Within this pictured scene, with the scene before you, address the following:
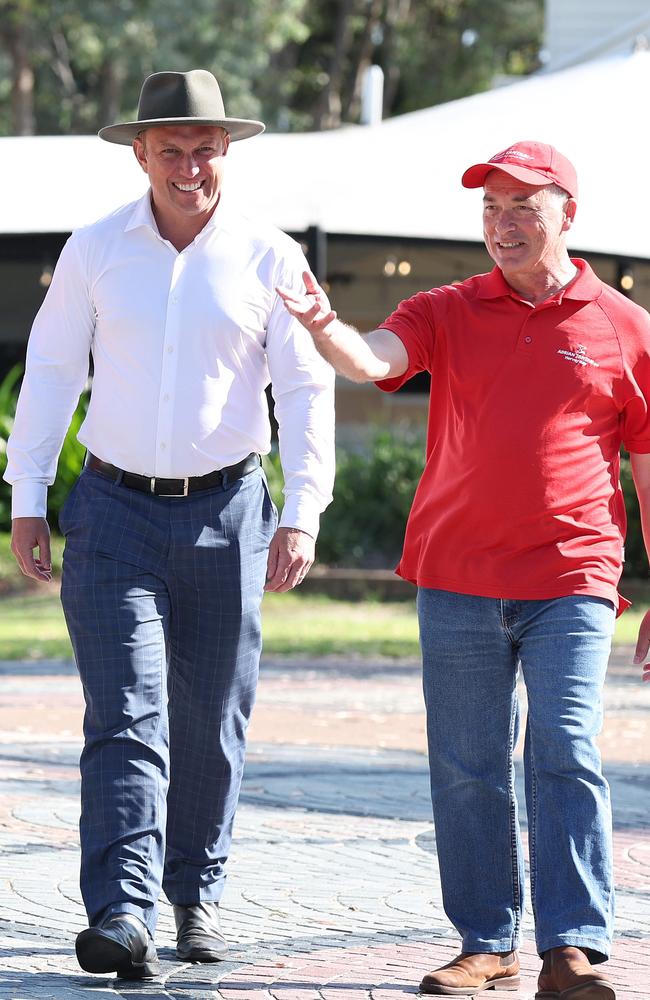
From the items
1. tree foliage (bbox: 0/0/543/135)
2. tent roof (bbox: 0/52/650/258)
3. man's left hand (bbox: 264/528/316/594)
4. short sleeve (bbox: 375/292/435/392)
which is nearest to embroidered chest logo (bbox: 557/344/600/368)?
short sleeve (bbox: 375/292/435/392)

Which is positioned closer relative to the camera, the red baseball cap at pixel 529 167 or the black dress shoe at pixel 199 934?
the red baseball cap at pixel 529 167

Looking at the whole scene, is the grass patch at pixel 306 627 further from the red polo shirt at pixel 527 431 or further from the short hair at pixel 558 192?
the short hair at pixel 558 192

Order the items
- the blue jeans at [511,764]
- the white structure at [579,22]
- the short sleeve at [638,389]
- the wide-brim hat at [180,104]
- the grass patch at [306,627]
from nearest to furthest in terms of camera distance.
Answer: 1. the blue jeans at [511,764]
2. the short sleeve at [638,389]
3. the wide-brim hat at [180,104]
4. the grass patch at [306,627]
5. the white structure at [579,22]

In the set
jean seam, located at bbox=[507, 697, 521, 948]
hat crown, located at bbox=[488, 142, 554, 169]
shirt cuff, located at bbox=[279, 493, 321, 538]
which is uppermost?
hat crown, located at bbox=[488, 142, 554, 169]

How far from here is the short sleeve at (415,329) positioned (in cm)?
410

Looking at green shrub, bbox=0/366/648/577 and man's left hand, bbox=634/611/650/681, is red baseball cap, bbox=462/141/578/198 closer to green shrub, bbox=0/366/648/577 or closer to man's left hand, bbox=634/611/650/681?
man's left hand, bbox=634/611/650/681

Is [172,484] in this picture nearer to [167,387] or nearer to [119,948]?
[167,387]

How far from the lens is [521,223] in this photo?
4.02 metres

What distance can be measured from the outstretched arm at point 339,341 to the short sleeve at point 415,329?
0.05 metres

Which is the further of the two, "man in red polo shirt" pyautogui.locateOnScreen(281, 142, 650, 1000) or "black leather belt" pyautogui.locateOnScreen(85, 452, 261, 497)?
"black leather belt" pyautogui.locateOnScreen(85, 452, 261, 497)

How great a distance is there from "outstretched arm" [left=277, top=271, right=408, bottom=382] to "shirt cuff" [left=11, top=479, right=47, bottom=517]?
953 millimetres

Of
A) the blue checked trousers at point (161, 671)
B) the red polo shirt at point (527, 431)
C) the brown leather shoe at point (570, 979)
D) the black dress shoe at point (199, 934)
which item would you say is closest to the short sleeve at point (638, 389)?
the red polo shirt at point (527, 431)

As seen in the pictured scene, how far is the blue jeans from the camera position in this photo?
3896 millimetres

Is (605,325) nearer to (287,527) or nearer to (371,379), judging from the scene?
(371,379)
